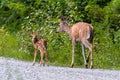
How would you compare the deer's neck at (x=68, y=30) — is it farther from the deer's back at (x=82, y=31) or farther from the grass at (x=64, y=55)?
the grass at (x=64, y=55)

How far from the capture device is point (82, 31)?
51.4 feet

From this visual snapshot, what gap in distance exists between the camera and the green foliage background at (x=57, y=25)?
60.8ft

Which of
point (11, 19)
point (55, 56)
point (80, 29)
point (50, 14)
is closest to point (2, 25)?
point (11, 19)

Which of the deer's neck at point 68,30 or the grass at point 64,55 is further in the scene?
the grass at point 64,55

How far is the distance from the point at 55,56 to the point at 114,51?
8.03 feet

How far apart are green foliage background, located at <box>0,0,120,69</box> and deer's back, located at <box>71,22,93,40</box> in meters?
1.48

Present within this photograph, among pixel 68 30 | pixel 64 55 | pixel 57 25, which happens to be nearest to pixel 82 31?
pixel 68 30

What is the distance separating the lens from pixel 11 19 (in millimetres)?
25281

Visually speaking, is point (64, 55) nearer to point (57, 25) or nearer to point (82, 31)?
point (57, 25)

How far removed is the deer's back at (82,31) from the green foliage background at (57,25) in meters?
1.48

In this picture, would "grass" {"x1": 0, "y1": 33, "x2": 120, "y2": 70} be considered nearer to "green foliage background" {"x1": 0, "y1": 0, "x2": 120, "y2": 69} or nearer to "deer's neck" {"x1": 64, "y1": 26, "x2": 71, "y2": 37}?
"green foliage background" {"x1": 0, "y1": 0, "x2": 120, "y2": 69}

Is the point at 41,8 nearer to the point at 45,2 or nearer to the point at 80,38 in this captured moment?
the point at 45,2

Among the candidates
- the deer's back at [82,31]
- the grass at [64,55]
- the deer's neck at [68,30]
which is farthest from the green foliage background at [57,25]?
the deer's back at [82,31]

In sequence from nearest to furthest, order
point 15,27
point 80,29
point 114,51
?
point 80,29
point 114,51
point 15,27
